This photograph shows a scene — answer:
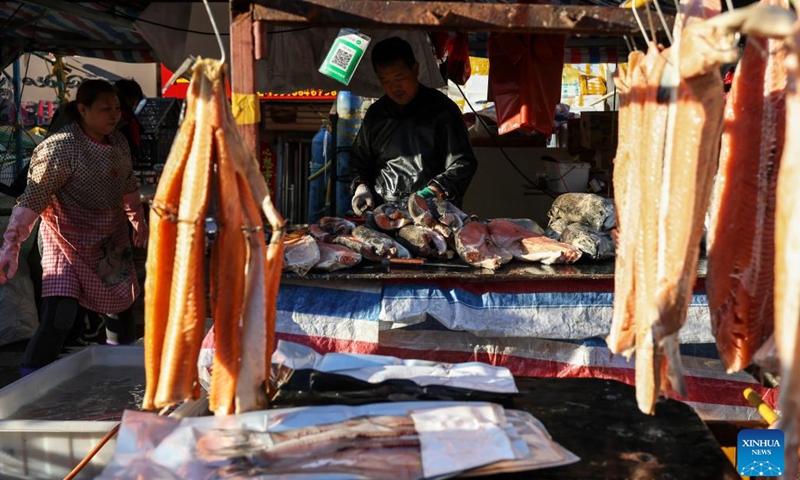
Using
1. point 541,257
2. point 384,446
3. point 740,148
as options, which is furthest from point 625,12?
point 384,446

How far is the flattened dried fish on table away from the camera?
2508 mm

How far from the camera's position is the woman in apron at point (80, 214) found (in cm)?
502

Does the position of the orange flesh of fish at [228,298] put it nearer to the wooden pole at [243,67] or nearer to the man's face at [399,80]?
the wooden pole at [243,67]

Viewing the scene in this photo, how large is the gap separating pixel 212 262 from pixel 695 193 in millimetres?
1579

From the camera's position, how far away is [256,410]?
261 centimetres

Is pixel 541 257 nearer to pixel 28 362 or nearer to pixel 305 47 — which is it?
pixel 28 362

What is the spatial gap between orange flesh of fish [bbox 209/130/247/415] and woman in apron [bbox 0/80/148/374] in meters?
2.84

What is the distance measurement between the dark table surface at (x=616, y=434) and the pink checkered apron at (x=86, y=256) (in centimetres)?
339

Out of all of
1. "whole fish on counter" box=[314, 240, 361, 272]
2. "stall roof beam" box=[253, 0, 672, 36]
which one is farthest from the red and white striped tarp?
"stall roof beam" box=[253, 0, 672, 36]

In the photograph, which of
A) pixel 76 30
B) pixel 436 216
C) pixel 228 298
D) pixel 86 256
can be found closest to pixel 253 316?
pixel 228 298

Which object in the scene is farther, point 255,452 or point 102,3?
point 102,3

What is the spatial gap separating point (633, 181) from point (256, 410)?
1.49m

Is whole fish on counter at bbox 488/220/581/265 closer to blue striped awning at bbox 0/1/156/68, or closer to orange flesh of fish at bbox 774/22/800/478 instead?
orange flesh of fish at bbox 774/22/800/478

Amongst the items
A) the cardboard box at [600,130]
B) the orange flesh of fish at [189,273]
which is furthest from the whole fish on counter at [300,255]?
the cardboard box at [600,130]
